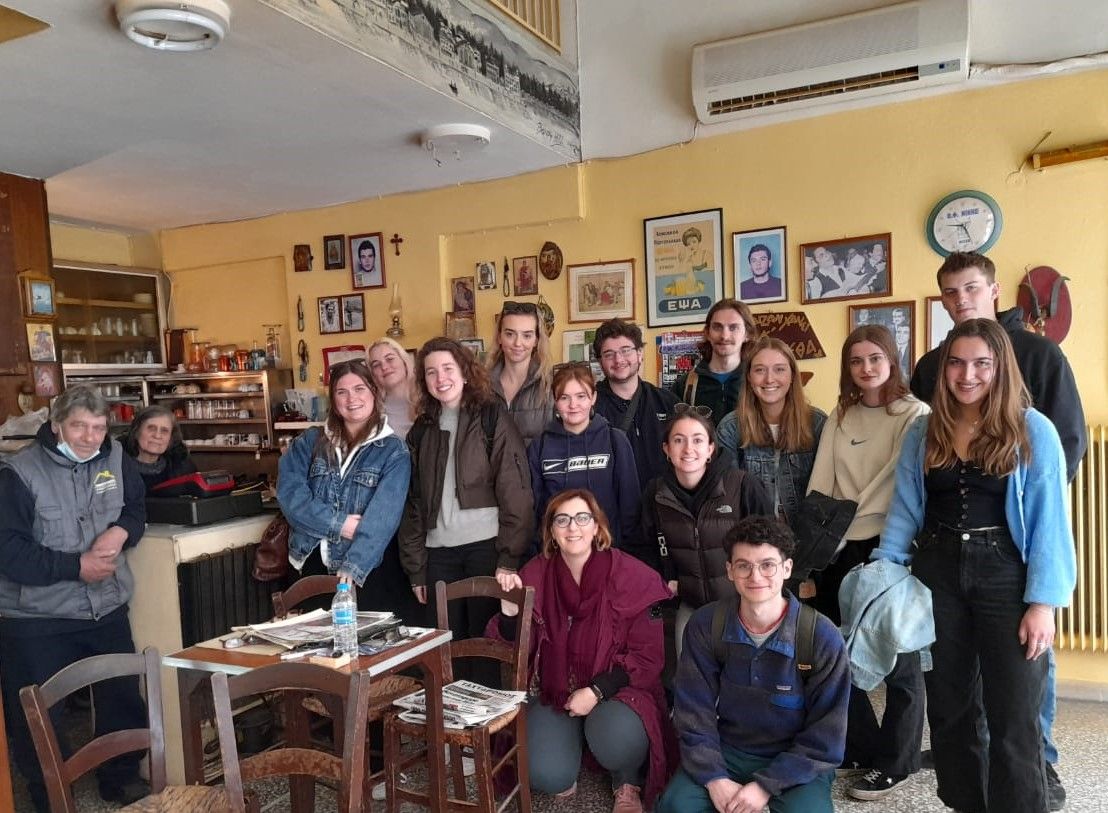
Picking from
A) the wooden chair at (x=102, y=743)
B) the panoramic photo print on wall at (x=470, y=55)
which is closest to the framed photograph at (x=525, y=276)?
the panoramic photo print on wall at (x=470, y=55)

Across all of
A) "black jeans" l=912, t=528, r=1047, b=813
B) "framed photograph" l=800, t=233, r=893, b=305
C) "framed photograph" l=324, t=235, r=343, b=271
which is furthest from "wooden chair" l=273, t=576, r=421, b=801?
"framed photograph" l=324, t=235, r=343, b=271

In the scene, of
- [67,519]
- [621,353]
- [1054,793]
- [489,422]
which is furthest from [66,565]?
[1054,793]

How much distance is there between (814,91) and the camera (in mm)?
3854

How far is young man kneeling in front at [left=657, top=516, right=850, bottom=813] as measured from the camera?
6.64 feet

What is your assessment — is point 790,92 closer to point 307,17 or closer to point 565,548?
point 307,17

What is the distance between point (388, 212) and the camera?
5199 millimetres

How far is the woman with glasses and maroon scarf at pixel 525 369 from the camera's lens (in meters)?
3.07

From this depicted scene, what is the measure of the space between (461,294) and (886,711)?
11.2 ft

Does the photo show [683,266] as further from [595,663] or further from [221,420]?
[221,420]

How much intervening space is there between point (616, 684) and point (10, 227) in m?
4.24

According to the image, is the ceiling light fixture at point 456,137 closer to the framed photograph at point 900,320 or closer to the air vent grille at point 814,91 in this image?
the air vent grille at point 814,91

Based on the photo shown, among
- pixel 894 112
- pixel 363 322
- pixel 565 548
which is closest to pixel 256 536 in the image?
pixel 565 548

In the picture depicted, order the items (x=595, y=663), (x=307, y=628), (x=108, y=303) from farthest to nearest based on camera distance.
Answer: (x=108, y=303) → (x=595, y=663) → (x=307, y=628)

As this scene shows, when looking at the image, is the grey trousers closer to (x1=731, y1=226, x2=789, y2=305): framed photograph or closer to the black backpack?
the black backpack
